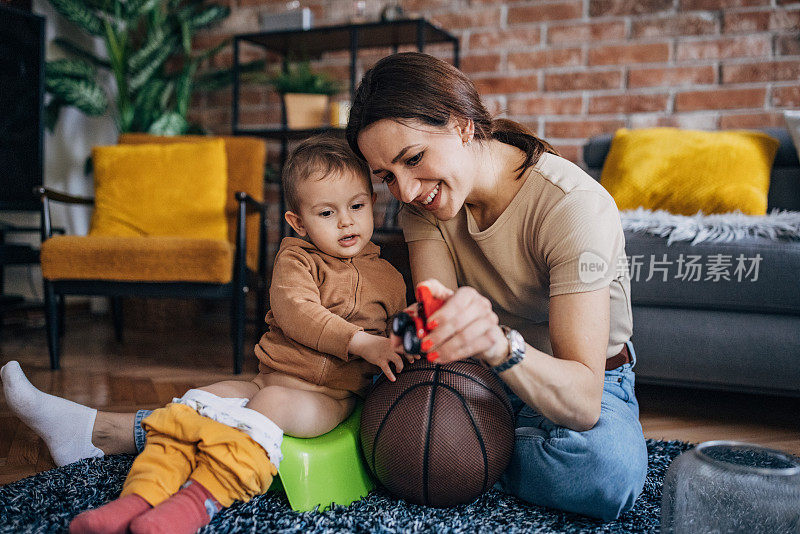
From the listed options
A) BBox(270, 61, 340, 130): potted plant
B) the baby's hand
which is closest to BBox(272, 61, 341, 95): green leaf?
BBox(270, 61, 340, 130): potted plant

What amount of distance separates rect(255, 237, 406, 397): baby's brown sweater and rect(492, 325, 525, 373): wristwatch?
280 mm

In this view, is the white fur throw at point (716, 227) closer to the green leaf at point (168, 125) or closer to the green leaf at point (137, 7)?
the green leaf at point (168, 125)

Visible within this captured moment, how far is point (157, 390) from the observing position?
185 centimetres

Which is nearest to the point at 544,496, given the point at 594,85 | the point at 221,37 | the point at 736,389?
the point at 736,389

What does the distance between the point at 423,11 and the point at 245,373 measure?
185 centimetres

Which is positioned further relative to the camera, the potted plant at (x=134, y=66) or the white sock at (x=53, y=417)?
the potted plant at (x=134, y=66)

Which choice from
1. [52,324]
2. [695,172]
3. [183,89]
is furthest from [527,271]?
[183,89]

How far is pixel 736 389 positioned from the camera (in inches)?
63.6

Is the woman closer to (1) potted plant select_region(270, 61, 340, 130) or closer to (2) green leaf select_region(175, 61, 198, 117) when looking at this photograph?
(1) potted plant select_region(270, 61, 340, 130)

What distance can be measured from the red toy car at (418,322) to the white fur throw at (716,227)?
1022 millimetres

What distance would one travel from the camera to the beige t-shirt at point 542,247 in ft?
3.18

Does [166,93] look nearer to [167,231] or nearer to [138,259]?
[167,231]

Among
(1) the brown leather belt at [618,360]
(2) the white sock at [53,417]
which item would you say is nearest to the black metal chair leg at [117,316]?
(2) the white sock at [53,417]

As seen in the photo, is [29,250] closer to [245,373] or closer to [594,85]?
[245,373]
